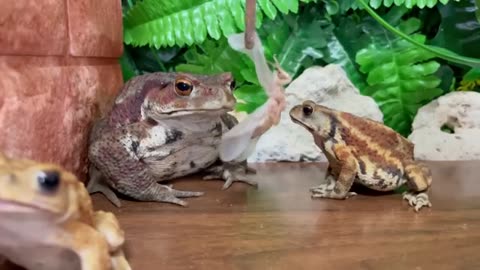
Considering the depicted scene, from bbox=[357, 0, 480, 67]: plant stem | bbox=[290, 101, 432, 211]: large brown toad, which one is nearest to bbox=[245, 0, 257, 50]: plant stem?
bbox=[290, 101, 432, 211]: large brown toad

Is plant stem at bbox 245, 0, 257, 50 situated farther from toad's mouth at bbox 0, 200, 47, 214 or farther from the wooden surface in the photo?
toad's mouth at bbox 0, 200, 47, 214

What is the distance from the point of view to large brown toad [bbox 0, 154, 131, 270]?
0.64 meters

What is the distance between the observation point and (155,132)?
120cm

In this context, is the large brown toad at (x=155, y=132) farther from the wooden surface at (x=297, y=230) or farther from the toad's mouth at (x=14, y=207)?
the toad's mouth at (x=14, y=207)

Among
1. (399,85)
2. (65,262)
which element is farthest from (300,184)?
(65,262)

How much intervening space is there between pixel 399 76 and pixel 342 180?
631 millimetres

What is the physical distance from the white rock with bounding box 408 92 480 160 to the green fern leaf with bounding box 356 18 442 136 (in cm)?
5

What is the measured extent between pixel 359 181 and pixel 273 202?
0.58 feet

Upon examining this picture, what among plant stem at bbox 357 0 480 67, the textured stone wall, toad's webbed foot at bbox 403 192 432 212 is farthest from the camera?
plant stem at bbox 357 0 480 67

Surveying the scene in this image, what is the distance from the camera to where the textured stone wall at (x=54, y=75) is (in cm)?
97

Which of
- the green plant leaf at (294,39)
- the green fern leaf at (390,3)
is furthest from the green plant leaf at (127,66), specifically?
the green fern leaf at (390,3)

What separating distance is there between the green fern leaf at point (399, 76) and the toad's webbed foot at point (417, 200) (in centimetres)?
59

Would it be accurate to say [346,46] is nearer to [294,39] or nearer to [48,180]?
[294,39]

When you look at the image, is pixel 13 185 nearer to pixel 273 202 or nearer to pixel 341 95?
→ pixel 273 202
